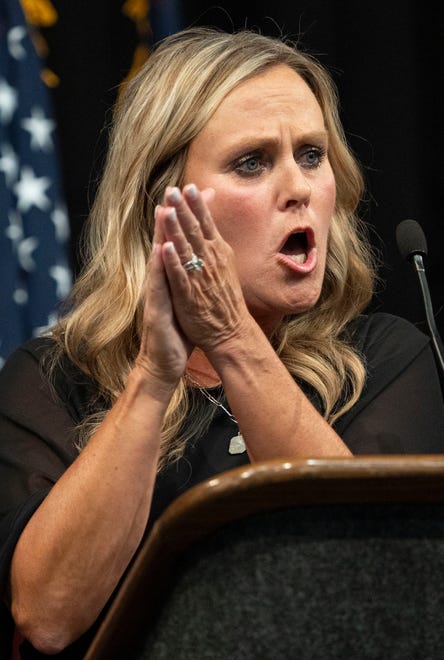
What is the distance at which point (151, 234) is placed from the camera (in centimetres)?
177

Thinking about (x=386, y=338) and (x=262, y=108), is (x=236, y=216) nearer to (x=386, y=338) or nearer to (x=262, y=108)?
(x=262, y=108)

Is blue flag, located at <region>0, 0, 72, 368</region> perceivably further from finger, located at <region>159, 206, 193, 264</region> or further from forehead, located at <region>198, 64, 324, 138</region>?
finger, located at <region>159, 206, 193, 264</region>

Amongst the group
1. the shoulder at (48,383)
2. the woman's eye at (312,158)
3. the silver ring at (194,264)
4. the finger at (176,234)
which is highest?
the finger at (176,234)

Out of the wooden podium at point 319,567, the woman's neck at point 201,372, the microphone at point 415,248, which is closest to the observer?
the wooden podium at point 319,567

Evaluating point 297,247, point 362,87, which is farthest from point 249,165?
point 362,87

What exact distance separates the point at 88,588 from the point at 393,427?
1.65 feet

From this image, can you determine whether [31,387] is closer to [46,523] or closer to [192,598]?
[46,523]

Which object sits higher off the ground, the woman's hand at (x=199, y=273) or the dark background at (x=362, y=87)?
the woman's hand at (x=199, y=273)

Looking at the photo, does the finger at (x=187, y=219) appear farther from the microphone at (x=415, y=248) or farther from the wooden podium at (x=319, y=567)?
the wooden podium at (x=319, y=567)

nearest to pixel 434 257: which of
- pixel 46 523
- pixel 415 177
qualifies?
pixel 415 177

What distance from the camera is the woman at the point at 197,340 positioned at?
1263 mm

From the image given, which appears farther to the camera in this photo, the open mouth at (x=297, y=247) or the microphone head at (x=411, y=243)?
the open mouth at (x=297, y=247)

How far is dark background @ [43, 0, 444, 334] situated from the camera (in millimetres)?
2309

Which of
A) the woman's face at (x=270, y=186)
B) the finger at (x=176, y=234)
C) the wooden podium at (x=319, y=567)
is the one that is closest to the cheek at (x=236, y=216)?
the woman's face at (x=270, y=186)
